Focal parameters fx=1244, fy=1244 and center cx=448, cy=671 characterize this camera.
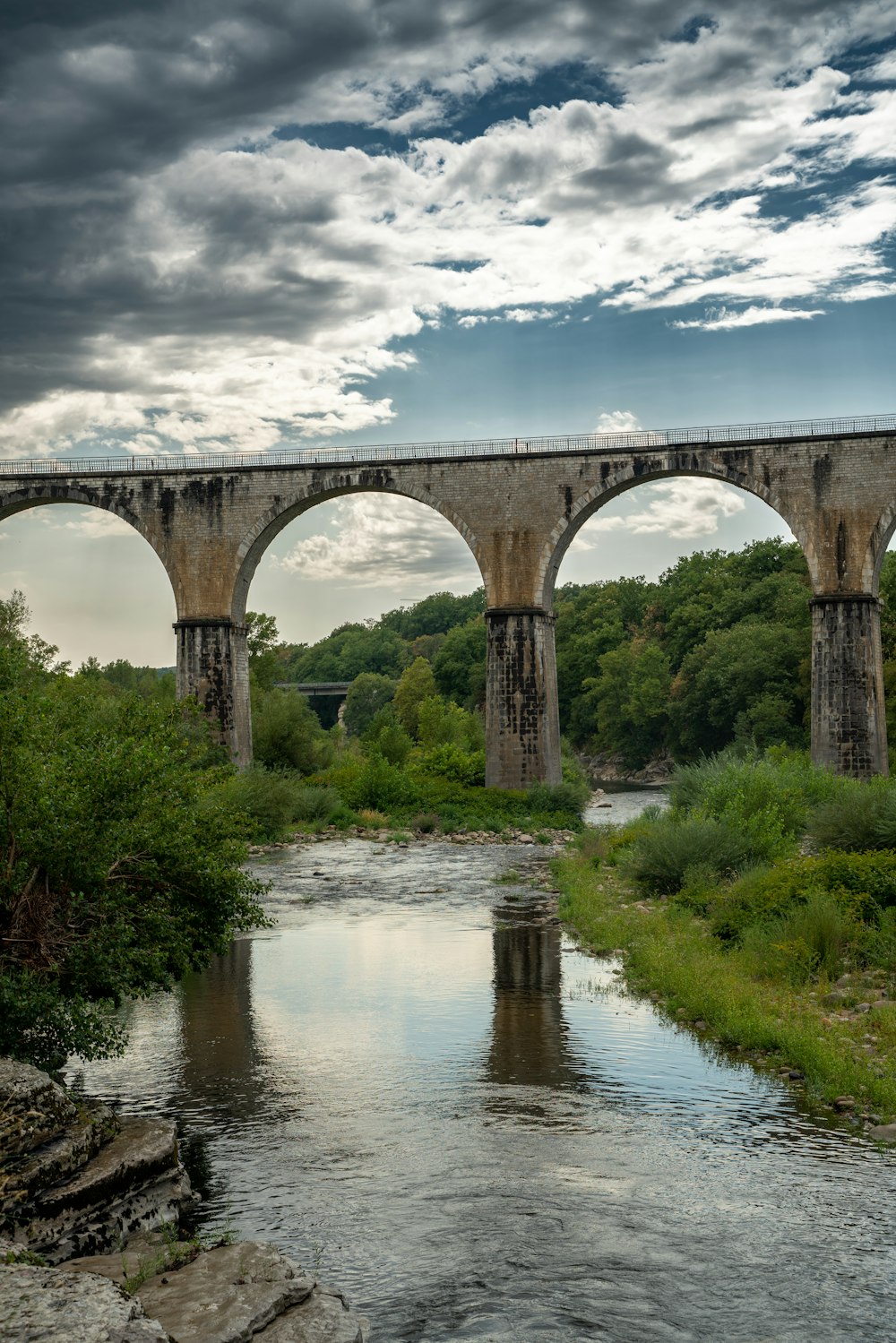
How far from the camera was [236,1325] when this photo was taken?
191 inches

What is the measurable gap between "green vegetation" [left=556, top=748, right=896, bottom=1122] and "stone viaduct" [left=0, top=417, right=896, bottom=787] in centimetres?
743

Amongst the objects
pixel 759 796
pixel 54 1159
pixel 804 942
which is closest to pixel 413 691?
pixel 759 796

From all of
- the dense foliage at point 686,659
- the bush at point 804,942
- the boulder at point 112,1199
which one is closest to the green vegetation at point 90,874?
the boulder at point 112,1199

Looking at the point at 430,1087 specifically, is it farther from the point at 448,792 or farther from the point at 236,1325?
the point at 448,792

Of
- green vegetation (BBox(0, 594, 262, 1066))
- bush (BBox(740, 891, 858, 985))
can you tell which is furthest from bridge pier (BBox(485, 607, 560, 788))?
green vegetation (BBox(0, 594, 262, 1066))

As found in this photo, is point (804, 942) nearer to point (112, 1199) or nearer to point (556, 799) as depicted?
point (112, 1199)

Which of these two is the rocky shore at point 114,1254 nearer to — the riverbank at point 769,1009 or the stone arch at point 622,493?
the riverbank at point 769,1009

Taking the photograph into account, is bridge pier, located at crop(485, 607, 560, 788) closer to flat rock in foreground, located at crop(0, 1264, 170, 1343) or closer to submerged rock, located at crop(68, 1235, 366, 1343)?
submerged rock, located at crop(68, 1235, 366, 1343)

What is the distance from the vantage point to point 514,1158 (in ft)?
24.0

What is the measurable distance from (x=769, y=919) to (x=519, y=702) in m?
16.3

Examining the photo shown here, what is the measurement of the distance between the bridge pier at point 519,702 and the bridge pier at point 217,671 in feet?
20.0

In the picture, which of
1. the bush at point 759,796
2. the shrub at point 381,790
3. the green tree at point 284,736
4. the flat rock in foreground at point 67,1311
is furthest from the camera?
the green tree at point 284,736

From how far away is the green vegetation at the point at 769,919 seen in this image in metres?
9.46

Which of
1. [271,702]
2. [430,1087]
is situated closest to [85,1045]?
[430,1087]
